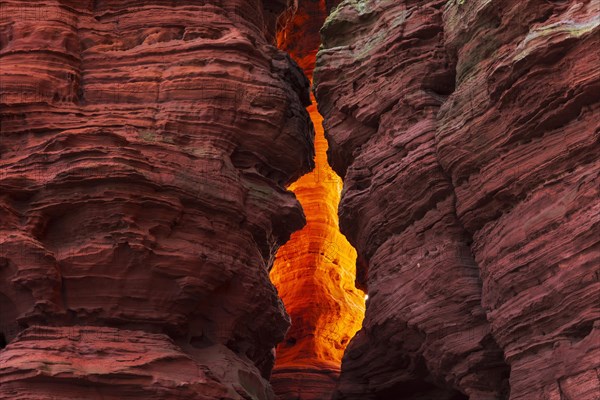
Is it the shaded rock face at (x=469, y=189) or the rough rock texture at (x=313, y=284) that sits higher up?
the rough rock texture at (x=313, y=284)

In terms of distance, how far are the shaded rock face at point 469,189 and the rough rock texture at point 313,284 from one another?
5.24 meters

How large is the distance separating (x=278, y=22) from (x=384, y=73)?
17.1 feet

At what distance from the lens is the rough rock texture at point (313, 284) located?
21.5 metres

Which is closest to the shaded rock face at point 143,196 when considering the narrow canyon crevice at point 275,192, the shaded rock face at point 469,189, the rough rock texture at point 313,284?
the narrow canyon crevice at point 275,192

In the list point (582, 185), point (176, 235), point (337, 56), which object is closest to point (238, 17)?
point (337, 56)

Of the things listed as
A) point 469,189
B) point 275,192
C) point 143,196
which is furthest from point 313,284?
point 469,189

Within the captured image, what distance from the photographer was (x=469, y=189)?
42.8 feet

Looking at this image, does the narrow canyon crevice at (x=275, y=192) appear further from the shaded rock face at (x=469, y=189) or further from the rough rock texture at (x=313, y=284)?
the rough rock texture at (x=313, y=284)

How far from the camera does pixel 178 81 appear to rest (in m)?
15.8

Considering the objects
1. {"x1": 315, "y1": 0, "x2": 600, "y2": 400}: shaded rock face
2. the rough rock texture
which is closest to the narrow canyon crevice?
{"x1": 315, "y1": 0, "x2": 600, "y2": 400}: shaded rock face

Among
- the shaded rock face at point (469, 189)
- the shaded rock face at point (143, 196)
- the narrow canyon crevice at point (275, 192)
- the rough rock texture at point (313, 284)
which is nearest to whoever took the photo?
the shaded rock face at point (469, 189)

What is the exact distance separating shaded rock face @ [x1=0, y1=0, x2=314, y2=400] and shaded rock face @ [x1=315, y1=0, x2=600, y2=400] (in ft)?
5.09

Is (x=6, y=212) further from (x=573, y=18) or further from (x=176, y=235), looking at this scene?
(x=573, y=18)

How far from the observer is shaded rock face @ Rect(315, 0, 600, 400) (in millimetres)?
11094
